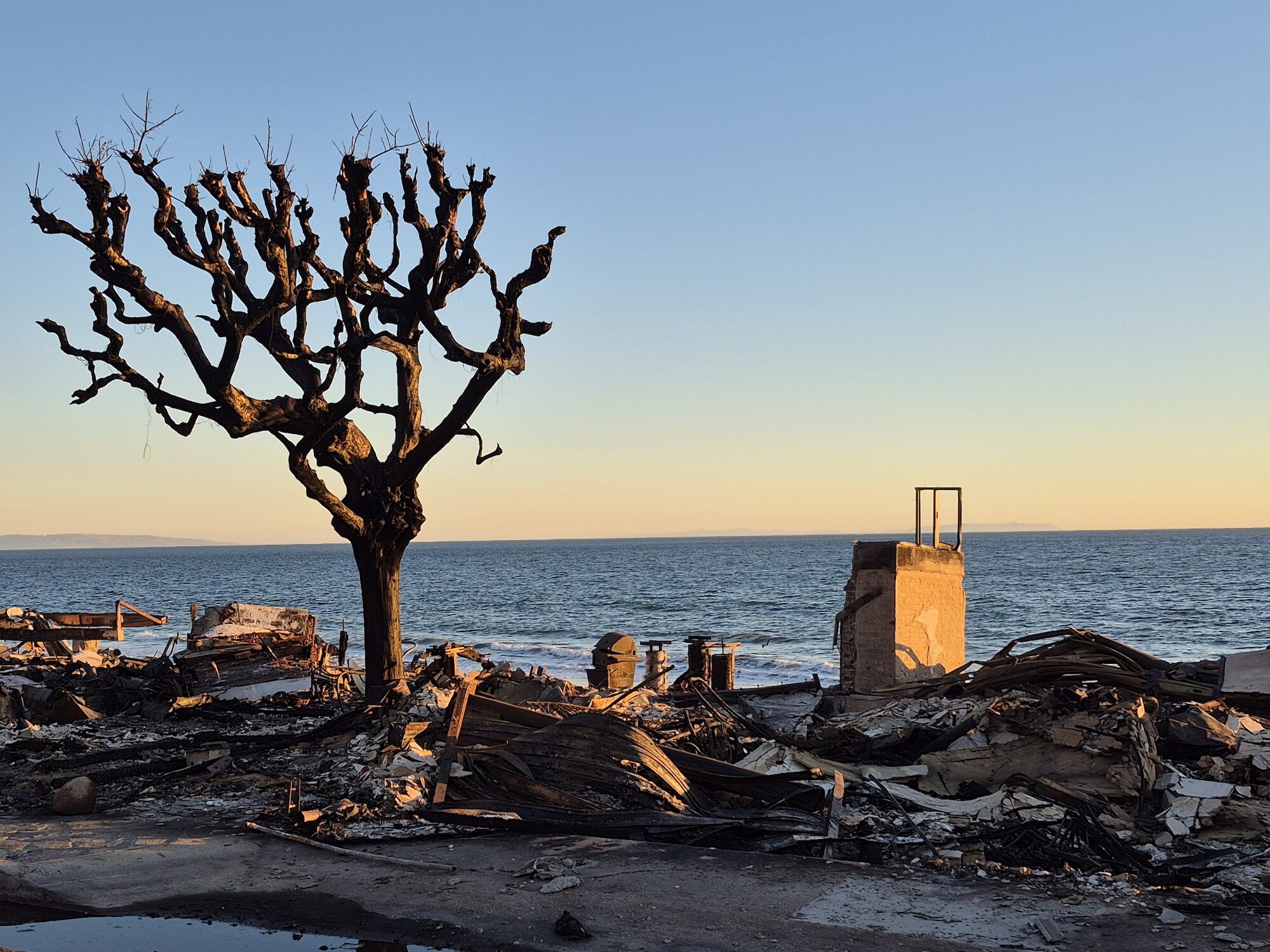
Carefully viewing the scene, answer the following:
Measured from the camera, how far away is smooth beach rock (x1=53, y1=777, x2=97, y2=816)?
972 centimetres

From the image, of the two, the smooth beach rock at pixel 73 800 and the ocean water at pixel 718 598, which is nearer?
the smooth beach rock at pixel 73 800

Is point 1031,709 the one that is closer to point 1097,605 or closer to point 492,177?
point 492,177

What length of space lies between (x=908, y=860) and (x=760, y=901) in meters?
1.56

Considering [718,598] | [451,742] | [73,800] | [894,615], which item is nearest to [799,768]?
[451,742]

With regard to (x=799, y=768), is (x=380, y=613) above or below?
above

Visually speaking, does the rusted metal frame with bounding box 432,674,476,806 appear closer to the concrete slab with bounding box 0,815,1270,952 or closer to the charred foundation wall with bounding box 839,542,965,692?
A: the concrete slab with bounding box 0,815,1270,952

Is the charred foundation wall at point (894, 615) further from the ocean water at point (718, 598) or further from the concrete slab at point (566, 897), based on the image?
the ocean water at point (718, 598)

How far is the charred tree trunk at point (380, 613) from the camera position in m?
14.4

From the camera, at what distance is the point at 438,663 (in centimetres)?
1659

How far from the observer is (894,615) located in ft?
46.2

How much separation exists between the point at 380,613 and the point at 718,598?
194 ft

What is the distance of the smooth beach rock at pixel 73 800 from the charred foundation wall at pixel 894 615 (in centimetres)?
858

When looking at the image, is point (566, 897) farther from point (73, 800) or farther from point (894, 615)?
point (894, 615)

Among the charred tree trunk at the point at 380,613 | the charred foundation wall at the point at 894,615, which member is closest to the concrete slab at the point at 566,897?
the charred tree trunk at the point at 380,613
